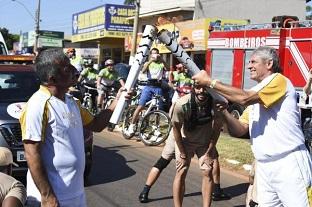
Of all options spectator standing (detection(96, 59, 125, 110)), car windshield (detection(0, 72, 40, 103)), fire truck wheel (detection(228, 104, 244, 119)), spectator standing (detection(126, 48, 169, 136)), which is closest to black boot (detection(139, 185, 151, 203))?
car windshield (detection(0, 72, 40, 103))

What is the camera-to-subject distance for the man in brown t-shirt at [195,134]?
19.9ft

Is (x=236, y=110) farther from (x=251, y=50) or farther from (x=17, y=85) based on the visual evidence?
(x=17, y=85)

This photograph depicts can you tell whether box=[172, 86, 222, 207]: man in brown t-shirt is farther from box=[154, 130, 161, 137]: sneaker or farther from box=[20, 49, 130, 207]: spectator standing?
box=[154, 130, 161, 137]: sneaker

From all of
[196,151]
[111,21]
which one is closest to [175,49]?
[196,151]

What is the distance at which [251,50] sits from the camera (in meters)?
16.1

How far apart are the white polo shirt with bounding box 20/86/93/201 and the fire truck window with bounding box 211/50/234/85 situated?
45.5ft

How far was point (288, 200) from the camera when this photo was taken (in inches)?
169

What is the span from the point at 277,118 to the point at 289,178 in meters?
0.48

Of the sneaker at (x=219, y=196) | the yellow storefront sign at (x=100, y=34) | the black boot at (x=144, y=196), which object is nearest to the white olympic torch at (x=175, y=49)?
the black boot at (x=144, y=196)

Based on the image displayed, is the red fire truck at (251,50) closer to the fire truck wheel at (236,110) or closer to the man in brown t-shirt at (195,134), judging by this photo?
the fire truck wheel at (236,110)

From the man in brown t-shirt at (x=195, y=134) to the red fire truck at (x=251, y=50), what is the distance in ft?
22.3

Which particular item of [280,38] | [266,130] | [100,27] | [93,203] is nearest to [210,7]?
[100,27]

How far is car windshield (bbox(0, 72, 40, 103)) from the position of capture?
8.23m

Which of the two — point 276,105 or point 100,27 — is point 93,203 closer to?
point 276,105
